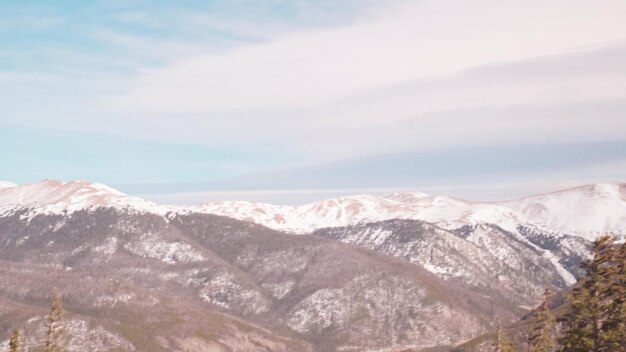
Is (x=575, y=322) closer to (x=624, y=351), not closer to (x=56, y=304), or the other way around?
(x=624, y=351)

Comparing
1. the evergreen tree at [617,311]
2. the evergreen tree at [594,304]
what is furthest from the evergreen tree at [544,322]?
the evergreen tree at [617,311]

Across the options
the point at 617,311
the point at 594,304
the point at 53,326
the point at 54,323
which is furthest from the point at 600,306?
the point at 54,323

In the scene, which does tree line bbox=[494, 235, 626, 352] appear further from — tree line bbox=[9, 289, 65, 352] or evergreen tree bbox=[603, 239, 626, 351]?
tree line bbox=[9, 289, 65, 352]

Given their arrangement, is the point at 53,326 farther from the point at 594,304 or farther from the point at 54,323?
the point at 594,304

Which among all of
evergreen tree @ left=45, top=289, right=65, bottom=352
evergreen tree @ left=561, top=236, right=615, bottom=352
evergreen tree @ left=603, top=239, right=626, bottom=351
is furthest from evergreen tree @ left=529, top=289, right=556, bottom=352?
evergreen tree @ left=45, top=289, right=65, bottom=352

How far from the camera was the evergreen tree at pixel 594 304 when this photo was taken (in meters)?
84.6

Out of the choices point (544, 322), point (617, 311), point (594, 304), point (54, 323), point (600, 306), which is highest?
point (594, 304)

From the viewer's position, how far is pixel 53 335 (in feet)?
360

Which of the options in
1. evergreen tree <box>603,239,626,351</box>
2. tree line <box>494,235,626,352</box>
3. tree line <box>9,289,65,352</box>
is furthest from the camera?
tree line <box>9,289,65,352</box>

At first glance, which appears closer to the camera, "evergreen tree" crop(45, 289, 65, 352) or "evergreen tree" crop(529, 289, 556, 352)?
"evergreen tree" crop(529, 289, 556, 352)

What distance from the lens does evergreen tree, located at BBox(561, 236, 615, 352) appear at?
84625mm

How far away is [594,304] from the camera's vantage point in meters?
85.0

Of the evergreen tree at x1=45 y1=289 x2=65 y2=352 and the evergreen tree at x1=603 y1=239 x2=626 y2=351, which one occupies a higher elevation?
the evergreen tree at x1=603 y1=239 x2=626 y2=351

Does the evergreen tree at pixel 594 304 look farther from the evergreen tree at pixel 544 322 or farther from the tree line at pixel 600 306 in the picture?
the evergreen tree at pixel 544 322
